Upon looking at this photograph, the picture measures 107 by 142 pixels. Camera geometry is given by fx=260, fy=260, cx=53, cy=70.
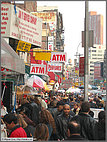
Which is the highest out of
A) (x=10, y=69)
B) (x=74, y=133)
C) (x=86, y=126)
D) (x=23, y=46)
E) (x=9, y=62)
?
(x=23, y=46)

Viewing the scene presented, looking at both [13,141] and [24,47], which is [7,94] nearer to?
[24,47]

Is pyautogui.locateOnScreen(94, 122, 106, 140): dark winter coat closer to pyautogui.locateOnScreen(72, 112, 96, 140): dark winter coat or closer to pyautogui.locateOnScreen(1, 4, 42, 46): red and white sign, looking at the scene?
pyautogui.locateOnScreen(72, 112, 96, 140): dark winter coat

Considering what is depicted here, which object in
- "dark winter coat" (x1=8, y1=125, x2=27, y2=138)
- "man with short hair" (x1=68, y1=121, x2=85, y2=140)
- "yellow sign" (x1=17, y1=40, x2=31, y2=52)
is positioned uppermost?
"yellow sign" (x1=17, y1=40, x2=31, y2=52)

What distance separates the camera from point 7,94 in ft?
38.1

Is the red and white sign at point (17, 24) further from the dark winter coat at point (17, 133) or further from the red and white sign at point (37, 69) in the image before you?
the dark winter coat at point (17, 133)

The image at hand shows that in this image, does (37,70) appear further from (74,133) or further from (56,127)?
(74,133)

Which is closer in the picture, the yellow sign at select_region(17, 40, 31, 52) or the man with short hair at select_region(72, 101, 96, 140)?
the man with short hair at select_region(72, 101, 96, 140)

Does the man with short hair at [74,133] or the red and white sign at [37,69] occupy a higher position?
the red and white sign at [37,69]

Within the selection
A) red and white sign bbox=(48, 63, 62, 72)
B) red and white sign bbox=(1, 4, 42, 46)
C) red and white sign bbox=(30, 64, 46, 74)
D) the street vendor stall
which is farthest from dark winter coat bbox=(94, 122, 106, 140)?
red and white sign bbox=(48, 63, 62, 72)

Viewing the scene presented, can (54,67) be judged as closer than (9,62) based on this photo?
No

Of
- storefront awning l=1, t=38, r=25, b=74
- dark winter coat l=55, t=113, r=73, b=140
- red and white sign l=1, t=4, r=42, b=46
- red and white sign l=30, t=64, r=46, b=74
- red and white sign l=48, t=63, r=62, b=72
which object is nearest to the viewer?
dark winter coat l=55, t=113, r=73, b=140

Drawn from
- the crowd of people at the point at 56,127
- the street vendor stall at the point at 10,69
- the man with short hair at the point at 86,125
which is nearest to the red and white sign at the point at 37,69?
the street vendor stall at the point at 10,69

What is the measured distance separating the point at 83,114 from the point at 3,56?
257cm

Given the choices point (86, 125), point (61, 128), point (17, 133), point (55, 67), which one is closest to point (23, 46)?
point (61, 128)
